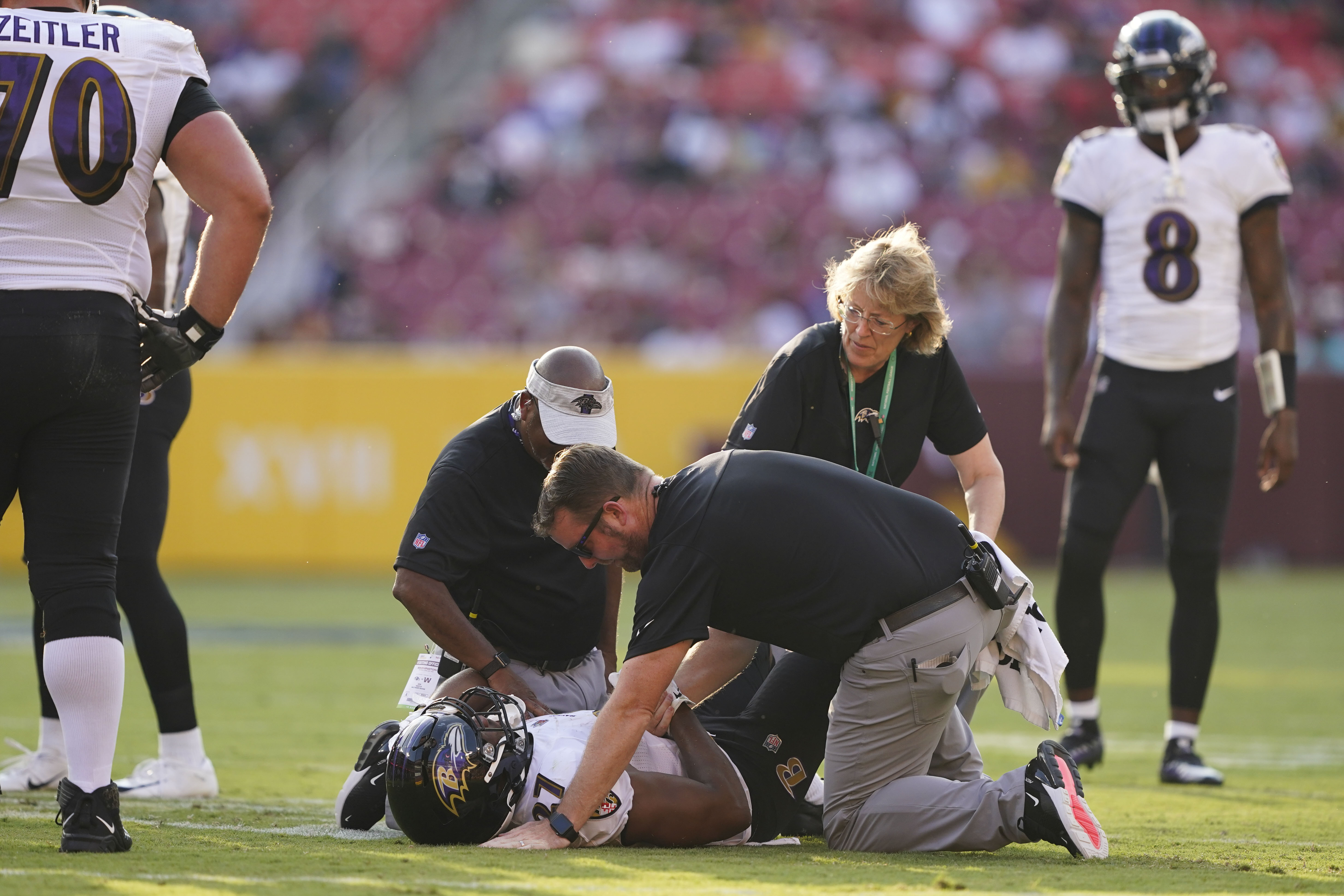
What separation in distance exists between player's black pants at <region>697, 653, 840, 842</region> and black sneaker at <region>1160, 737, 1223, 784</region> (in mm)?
1680

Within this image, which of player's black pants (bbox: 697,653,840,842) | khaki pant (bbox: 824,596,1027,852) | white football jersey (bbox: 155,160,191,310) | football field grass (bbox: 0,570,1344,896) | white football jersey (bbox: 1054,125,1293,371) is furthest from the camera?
white football jersey (bbox: 1054,125,1293,371)

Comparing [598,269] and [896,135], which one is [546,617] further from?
[896,135]

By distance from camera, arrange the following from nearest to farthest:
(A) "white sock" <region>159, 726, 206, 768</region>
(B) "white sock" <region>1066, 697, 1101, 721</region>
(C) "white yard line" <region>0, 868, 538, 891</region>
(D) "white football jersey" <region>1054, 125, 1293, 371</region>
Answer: (C) "white yard line" <region>0, 868, 538, 891</region> < (A) "white sock" <region>159, 726, 206, 768</region> < (B) "white sock" <region>1066, 697, 1101, 721</region> < (D) "white football jersey" <region>1054, 125, 1293, 371</region>

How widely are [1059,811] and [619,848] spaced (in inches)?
42.2

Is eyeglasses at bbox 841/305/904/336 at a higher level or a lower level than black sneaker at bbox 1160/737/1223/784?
higher

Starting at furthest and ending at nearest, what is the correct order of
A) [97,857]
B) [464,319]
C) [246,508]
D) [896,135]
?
[896,135] < [464,319] < [246,508] < [97,857]

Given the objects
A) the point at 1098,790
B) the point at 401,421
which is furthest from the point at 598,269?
the point at 1098,790

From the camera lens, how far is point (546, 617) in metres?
4.75

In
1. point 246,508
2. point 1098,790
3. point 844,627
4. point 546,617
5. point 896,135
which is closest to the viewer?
point 844,627

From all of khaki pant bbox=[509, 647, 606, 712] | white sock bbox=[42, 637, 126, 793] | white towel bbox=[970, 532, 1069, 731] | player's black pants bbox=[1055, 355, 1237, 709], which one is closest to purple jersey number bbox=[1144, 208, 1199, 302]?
player's black pants bbox=[1055, 355, 1237, 709]

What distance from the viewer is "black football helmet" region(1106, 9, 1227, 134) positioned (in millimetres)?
6047

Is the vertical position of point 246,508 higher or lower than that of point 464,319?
lower

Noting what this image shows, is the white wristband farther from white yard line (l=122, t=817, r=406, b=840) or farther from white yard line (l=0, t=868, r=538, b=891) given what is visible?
white yard line (l=0, t=868, r=538, b=891)

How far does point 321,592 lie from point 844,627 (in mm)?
9991
